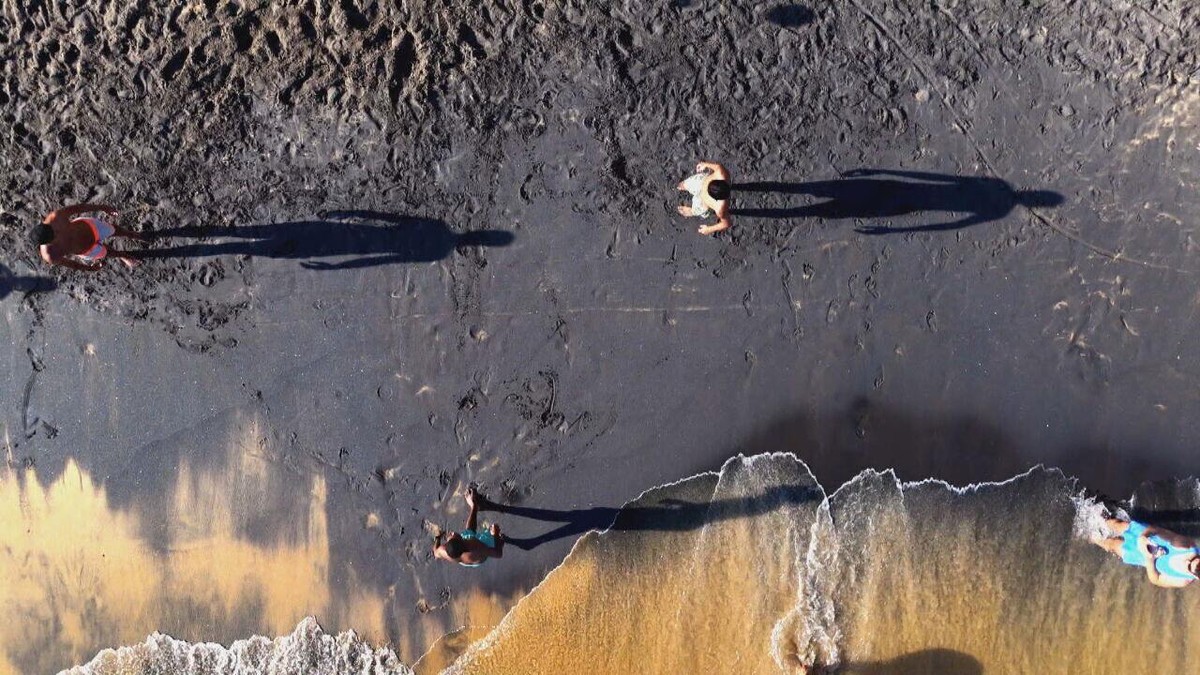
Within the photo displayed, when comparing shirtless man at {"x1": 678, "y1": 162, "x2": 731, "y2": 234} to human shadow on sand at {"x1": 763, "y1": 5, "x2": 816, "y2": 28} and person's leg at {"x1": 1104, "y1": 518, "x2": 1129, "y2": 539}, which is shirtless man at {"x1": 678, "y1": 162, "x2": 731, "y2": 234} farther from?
person's leg at {"x1": 1104, "y1": 518, "x2": 1129, "y2": 539}

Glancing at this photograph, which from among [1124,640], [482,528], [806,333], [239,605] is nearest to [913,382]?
[806,333]

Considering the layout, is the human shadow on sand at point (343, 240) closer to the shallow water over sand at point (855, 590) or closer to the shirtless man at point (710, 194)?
the shirtless man at point (710, 194)

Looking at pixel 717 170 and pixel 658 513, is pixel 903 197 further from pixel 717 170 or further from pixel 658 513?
pixel 658 513

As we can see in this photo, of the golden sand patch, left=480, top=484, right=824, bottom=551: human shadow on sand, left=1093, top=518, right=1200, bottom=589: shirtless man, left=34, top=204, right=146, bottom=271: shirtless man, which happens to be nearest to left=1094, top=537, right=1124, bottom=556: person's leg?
left=1093, top=518, right=1200, bottom=589: shirtless man

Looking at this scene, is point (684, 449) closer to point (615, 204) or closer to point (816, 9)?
point (615, 204)

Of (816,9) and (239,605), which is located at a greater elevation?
(816,9)

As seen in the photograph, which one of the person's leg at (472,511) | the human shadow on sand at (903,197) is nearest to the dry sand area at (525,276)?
the human shadow on sand at (903,197)
